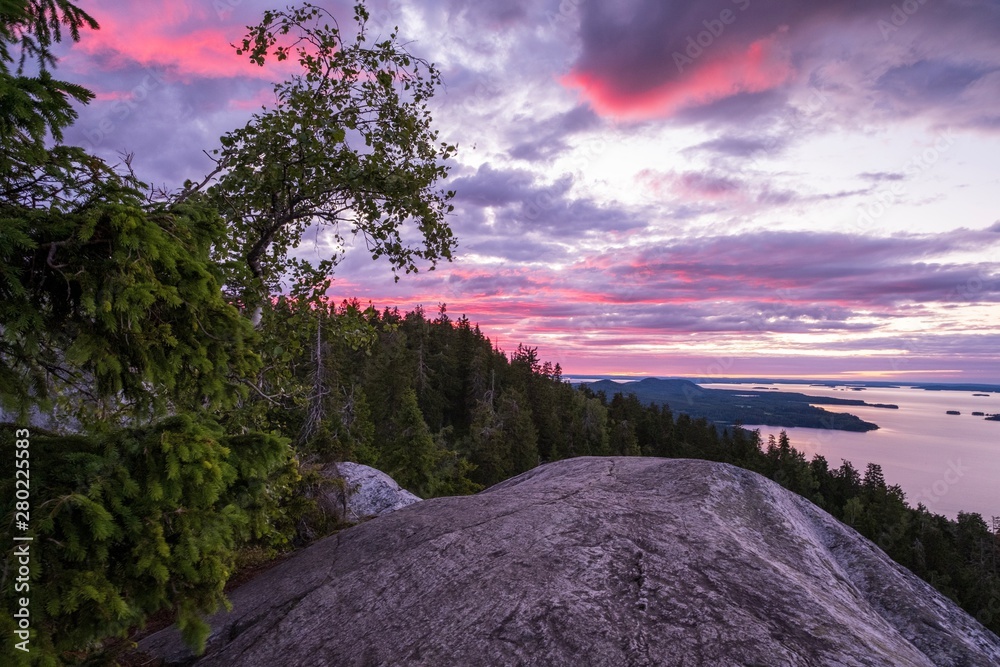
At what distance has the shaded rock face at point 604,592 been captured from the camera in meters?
3.97

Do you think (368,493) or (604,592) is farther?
(368,493)

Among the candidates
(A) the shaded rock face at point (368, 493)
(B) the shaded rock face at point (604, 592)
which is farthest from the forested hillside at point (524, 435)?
(B) the shaded rock face at point (604, 592)

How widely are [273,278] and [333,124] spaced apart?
2935 mm

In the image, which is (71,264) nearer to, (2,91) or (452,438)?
(2,91)

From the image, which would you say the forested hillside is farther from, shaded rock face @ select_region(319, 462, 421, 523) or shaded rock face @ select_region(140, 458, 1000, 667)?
shaded rock face @ select_region(140, 458, 1000, 667)

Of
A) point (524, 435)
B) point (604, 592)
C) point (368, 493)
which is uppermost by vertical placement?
point (604, 592)

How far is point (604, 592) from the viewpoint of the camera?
4539mm

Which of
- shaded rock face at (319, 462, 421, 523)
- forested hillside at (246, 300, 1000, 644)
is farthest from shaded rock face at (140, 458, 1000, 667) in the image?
forested hillside at (246, 300, 1000, 644)

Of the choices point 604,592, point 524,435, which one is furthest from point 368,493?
point 524,435

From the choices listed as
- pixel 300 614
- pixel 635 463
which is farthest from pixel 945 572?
pixel 300 614

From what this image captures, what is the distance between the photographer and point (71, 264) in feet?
10.7

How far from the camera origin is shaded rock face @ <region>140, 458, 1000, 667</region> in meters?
3.97

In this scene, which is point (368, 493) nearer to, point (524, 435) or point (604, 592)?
point (604, 592)

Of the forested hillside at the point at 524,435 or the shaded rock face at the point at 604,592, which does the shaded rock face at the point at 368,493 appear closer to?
the shaded rock face at the point at 604,592
